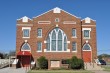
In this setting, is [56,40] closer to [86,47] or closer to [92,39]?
[86,47]

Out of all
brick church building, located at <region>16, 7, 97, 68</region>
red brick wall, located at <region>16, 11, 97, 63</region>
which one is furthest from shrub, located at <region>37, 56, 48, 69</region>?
red brick wall, located at <region>16, 11, 97, 63</region>

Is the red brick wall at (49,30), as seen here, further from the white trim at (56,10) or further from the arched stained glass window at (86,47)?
the arched stained glass window at (86,47)

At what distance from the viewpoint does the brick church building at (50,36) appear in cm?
5128

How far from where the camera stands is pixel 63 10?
171 feet

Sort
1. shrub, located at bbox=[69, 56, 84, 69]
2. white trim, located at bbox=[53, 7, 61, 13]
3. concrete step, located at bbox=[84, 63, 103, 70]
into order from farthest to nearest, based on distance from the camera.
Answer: white trim, located at bbox=[53, 7, 61, 13]
concrete step, located at bbox=[84, 63, 103, 70]
shrub, located at bbox=[69, 56, 84, 69]

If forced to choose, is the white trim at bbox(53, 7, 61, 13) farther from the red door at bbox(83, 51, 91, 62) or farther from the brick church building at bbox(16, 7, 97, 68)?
the red door at bbox(83, 51, 91, 62)

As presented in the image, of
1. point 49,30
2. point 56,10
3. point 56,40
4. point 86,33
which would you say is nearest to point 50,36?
point 49,30

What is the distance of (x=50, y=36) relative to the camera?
51750 millimetres

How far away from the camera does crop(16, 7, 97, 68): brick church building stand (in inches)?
2019

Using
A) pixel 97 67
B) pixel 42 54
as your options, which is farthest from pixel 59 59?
pixel 97 67

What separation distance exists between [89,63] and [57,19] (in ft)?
31.6

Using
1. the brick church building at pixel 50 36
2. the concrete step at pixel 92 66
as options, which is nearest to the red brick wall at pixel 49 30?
the brick church building at pixel 50 36

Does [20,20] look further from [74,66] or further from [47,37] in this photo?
[74,66]

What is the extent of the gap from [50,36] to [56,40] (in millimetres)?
1291
